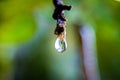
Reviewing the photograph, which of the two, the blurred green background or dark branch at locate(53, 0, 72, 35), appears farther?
the blurred green background

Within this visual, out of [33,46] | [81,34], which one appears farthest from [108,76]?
[33,46]

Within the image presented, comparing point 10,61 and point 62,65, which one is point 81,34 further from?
point 10,61

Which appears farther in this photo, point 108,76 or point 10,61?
point 108,76

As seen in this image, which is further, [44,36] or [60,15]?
[44,36]

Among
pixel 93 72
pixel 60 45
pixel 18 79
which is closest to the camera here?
pixel 60 45

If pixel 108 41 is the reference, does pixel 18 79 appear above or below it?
below

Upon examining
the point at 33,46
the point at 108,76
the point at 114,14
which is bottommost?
the point at 108,76

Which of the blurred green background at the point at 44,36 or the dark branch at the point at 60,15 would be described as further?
the blurred green background at the point at 44,36

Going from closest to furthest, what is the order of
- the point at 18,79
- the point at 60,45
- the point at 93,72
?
1. the point at 60,45
2. the point at 93,72
3. the point at 18,79
